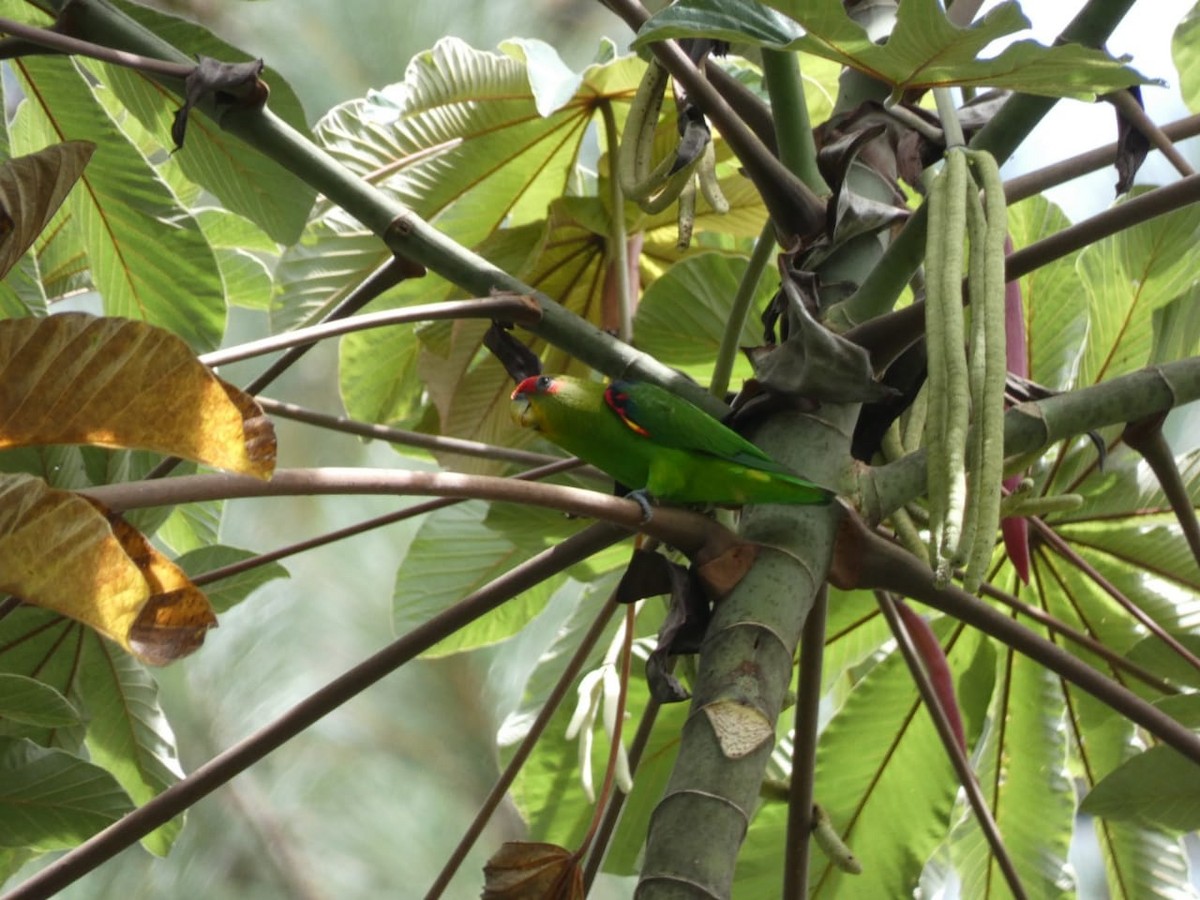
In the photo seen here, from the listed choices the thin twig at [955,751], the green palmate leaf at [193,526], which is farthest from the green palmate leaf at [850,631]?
the green palmate leaf at [193,526]

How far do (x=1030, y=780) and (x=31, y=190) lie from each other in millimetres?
1366

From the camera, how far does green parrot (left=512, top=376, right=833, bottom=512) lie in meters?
1.14

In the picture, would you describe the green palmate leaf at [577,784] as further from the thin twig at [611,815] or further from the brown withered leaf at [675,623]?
the brown withered leaf at [675,623]

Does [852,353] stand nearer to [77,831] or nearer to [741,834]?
[741,834]

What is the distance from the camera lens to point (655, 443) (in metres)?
1.44

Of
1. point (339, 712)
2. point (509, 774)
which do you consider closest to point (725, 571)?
point (509, 774)

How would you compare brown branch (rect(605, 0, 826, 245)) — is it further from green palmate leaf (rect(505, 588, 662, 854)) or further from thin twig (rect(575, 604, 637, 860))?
green palmate leaf (rect(505, 588, 662, 854))

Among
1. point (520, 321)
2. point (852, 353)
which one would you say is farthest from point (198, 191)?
point (852, 353)

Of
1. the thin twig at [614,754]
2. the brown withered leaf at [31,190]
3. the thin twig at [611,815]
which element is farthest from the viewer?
the thin twig at [611,815]

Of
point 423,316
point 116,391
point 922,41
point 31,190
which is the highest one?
point 922,41

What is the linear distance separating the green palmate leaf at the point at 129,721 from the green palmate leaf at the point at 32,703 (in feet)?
1.12

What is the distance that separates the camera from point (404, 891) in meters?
3.45

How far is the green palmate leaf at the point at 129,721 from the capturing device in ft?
5.05

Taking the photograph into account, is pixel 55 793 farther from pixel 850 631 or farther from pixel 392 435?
pixel 850 631
